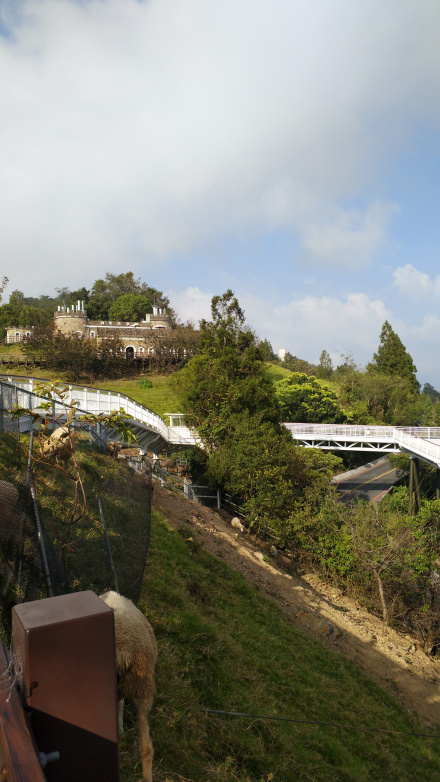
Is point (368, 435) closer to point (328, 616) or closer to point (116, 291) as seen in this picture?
point (328, 616)

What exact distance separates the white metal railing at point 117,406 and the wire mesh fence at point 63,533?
26.1 ft

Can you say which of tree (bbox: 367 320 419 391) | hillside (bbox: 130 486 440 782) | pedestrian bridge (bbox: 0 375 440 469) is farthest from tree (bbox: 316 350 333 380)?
hillside (bbox: 130 486 440 782)

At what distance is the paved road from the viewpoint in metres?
35.8

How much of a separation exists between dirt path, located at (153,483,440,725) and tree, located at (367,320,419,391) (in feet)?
165

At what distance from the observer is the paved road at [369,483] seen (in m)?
35.8

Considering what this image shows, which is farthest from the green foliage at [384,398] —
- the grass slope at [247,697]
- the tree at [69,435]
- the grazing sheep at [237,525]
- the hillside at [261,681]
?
the tree at [69,435]

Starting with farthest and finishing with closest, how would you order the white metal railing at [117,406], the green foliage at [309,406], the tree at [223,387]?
the green foliage at [309,406] < the tree at [223,387] < the white metal railing at [117,406]

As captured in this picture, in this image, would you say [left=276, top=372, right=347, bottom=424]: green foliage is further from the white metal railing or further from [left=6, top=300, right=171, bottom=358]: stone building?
the white metal railing

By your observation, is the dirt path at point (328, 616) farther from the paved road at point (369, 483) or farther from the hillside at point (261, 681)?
the paved road at point (369, 483)

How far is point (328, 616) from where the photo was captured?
13672 mm

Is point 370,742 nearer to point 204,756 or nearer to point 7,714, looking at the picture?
point 204,756

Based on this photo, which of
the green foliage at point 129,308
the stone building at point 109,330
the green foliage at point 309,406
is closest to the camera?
the green foliage at point 309,406

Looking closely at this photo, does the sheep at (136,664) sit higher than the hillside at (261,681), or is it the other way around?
the sheep at (136,664)

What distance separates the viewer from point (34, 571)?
4.15m
